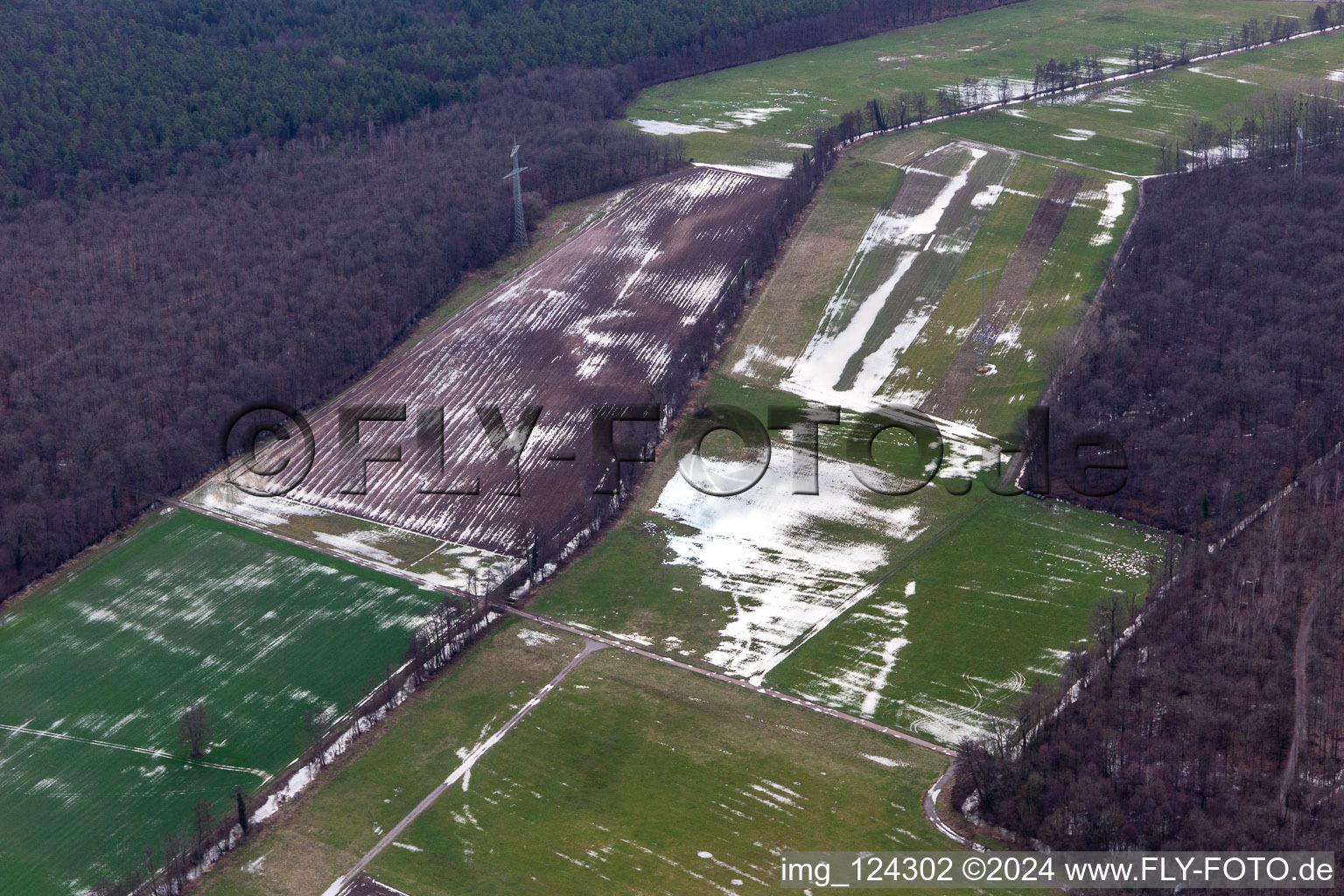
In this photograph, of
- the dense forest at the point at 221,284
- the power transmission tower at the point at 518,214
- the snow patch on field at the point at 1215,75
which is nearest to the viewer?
the dense forest at the point at 221,284

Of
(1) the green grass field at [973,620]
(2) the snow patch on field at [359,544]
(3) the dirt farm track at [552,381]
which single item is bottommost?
(1) the green grass field at [973,620]

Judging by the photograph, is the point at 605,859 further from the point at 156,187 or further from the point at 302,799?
the point at 156,187

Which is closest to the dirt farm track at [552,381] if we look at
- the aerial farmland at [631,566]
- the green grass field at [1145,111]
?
the aerial farmland at [631,566]

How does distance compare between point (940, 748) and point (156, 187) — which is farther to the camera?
point (156, 187)

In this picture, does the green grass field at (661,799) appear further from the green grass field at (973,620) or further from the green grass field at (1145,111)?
the green grass field at (1145,111)

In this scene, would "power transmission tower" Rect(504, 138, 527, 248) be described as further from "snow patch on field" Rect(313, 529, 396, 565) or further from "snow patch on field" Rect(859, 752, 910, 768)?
"snow patch on field" Rect(859, 752, 910, 768)

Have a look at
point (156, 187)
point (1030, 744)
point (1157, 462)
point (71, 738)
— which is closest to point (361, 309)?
point (156, 187)
